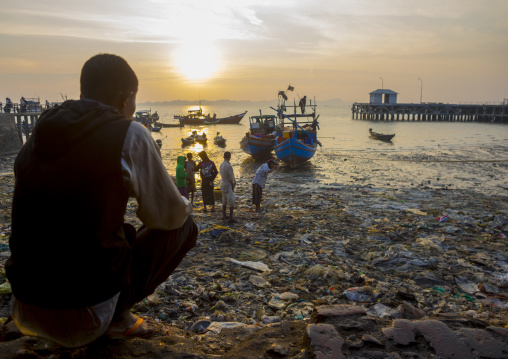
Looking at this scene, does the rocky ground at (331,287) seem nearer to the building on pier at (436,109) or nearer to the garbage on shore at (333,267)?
the garbage on shore at (333,267)

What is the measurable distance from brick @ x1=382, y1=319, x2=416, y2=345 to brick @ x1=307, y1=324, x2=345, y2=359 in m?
0.30

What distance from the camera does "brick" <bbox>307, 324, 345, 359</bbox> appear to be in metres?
1.91

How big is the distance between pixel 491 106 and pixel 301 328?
Result: 73885 millimetres

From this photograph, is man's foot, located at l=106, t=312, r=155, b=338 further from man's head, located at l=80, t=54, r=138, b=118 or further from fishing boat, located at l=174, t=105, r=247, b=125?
fishing boat, located at l=174, t=105, r=247, b=125

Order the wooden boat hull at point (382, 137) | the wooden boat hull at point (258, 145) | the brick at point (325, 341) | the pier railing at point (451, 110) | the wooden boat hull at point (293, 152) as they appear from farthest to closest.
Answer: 1. the pier railing at point (451, 110)
2. the wooden boat hull at point (382, 137)
3. the wooden boat hull at point (258, 145)
4. the wooden boat hull at point (293, 152)
5. the brick at point (325, 341)

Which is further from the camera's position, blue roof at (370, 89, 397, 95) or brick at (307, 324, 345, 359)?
blue roof at (370, 89, 397, 95)

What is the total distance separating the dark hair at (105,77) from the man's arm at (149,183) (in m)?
0.26

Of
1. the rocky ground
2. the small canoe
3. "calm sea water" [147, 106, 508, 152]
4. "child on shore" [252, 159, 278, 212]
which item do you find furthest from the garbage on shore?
the small canoe

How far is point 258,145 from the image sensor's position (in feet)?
76.8

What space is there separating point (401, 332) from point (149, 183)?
5.42 ft

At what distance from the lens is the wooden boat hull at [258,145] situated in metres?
23.4

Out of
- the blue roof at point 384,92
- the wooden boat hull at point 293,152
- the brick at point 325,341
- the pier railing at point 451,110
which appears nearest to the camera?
the brick at point 325,341

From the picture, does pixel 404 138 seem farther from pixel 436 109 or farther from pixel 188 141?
pixel 436 109

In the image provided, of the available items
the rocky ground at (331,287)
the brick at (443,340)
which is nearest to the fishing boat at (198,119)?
the rocky ground at (331,287)
